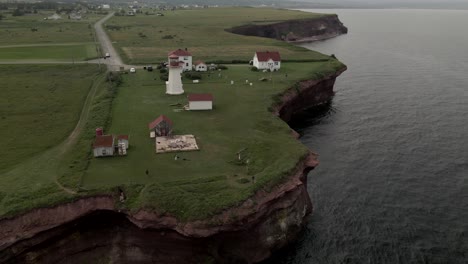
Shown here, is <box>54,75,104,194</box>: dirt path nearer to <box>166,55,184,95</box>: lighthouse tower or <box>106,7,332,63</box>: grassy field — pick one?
<box>166,55,184,95</box>: lighthouse tower

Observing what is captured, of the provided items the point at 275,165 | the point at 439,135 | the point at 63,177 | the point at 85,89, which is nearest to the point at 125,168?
the point at 63,177

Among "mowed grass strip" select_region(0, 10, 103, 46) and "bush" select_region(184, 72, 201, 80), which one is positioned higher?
"bush" select_region(184, 72, 201, 80)

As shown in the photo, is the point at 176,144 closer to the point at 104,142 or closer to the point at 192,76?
the point at 104,142

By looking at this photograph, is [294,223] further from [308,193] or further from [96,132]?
[96,132]

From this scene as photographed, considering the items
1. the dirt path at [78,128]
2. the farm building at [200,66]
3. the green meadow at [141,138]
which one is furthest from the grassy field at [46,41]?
the farm building at [200,66]

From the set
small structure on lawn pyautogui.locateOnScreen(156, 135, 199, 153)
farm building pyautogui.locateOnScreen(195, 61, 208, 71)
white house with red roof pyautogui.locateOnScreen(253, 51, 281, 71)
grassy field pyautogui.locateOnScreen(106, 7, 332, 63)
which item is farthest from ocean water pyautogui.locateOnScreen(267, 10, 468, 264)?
grassy field pyautogui.locateOnScreen(106, 7, 332, 63)
